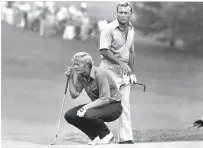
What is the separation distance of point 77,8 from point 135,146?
Answer: 6.80 feet

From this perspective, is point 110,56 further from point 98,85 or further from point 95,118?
point 95,118

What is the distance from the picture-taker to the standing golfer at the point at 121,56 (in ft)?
20.0

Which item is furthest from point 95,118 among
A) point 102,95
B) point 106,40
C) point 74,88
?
point 106,40

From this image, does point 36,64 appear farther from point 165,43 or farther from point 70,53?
point 165,43

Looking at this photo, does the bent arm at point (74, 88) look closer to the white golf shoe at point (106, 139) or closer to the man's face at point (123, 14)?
the white golf shoe at point (106, 139)

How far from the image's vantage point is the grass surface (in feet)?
22.3

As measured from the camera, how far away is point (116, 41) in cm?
610

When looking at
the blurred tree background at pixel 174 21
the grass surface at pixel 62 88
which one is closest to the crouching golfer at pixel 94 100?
the grass surface at pixel 62 88

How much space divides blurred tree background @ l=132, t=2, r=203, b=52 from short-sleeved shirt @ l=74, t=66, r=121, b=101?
1.50 metres

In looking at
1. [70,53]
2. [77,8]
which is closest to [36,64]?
[70,53]

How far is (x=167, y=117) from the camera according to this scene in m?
7.02

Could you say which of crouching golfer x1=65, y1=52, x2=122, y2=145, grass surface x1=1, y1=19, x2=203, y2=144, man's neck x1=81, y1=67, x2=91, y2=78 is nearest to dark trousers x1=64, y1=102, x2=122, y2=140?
crouching golfer x1=65, y1=52, x2=122, y2=145

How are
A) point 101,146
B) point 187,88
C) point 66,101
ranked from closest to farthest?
point 101,146, point 66,101, point 187,88

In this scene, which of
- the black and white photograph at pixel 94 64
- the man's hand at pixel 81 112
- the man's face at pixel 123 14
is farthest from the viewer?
the black and white photograph at pixel 94 64
